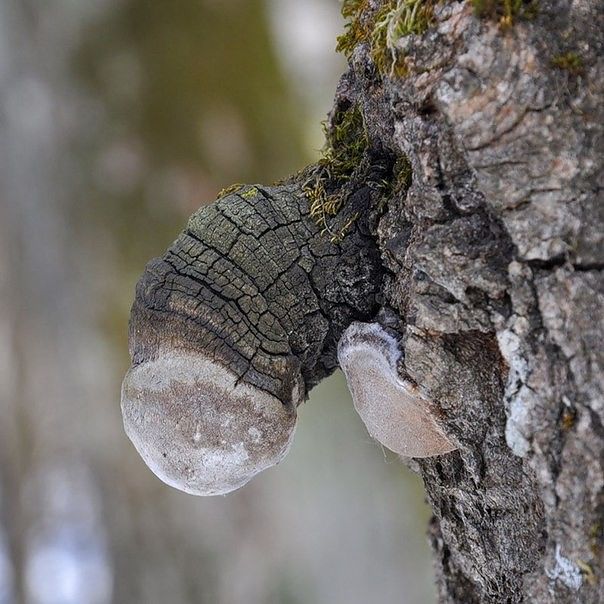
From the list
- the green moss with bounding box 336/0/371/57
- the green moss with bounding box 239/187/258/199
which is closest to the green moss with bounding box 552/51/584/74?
the green moss with bounding box 336/0/371/57

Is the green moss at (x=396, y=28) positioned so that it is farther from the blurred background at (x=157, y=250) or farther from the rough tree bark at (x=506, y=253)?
the blurred background at (x=157, y=250)

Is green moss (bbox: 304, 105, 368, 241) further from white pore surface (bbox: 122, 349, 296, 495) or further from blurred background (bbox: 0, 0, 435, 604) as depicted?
blurred background (bbox: 0, 0, 435, 604)

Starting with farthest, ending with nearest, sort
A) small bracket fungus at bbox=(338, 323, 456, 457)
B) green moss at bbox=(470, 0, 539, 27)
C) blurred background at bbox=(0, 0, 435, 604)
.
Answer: blurred background at bbox=(0, 0, 435, 604) < small bracket fungus at bbox=(338, 323, 456, 457) < green moss at bbox=(470, 0, 539, 27)

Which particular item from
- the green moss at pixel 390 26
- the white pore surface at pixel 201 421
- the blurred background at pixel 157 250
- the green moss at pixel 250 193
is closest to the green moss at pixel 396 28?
the green moss at pixel 390 26

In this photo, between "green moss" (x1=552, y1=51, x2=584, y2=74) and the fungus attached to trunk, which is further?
the fungus attached to trunk

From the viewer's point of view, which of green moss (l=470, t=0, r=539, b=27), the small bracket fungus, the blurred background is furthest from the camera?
the blurred background

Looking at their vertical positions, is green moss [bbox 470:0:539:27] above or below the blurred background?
below
